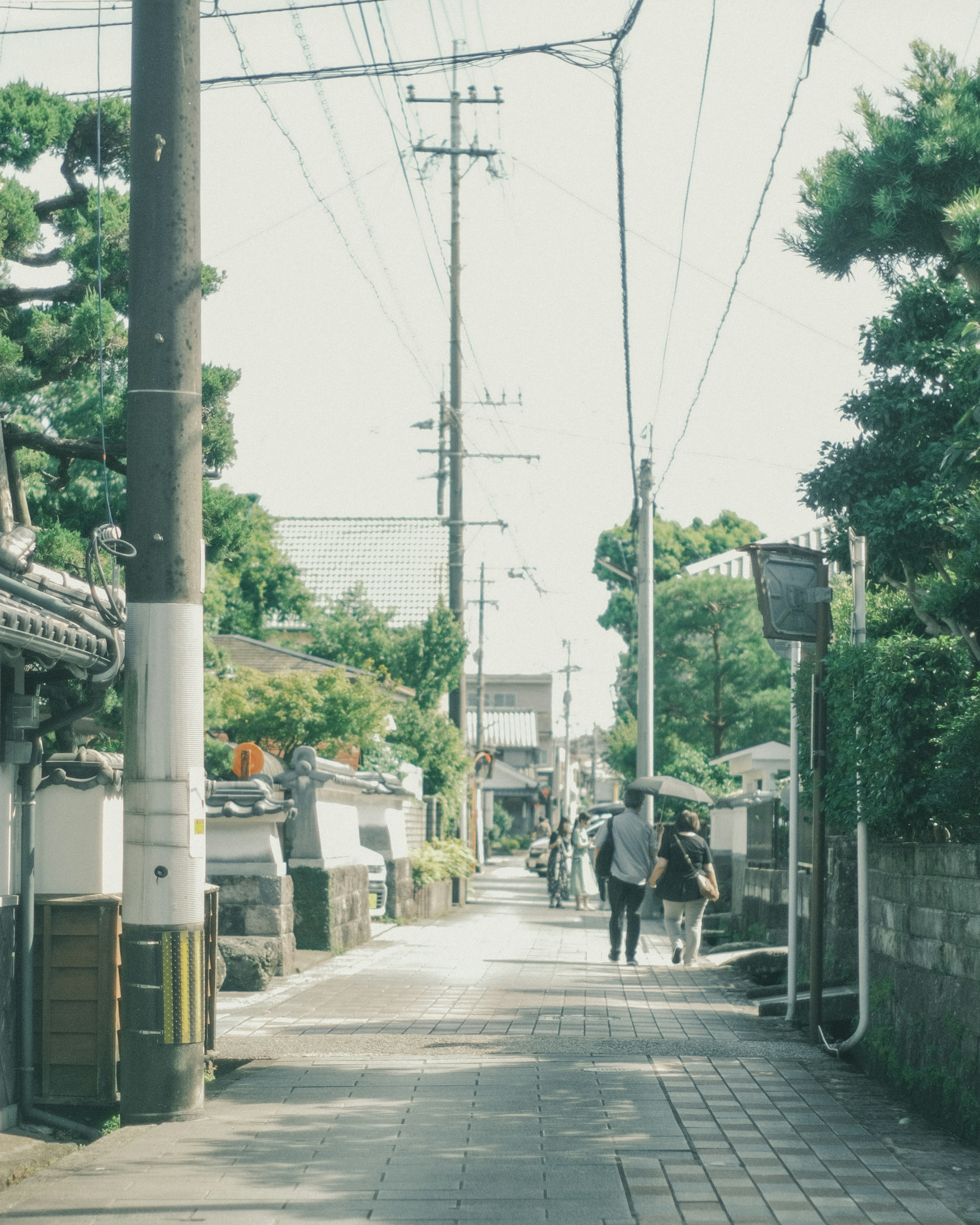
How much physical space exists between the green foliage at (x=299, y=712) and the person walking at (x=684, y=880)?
7.82 m

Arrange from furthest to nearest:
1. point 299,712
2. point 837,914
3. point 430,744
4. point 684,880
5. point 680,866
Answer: point 430,744, point 299,712, point 680,866, point 684,880, point 837,914

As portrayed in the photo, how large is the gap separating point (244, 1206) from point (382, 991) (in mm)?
6890

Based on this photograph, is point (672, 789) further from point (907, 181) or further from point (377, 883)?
point (907, 181)

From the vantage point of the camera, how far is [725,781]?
31.7m

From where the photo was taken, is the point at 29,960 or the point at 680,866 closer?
the point at 29,960

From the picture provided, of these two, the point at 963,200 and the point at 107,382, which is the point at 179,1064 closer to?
the point at 963,200

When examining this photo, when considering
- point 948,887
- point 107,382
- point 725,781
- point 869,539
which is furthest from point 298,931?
point 725,781

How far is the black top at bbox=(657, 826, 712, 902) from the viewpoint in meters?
14.8

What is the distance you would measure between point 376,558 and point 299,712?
21.7m

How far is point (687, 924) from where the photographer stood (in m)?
15.3

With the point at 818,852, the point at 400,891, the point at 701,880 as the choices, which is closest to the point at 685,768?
the point at 400,891

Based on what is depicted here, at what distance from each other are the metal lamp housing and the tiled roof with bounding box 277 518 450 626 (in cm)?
2970

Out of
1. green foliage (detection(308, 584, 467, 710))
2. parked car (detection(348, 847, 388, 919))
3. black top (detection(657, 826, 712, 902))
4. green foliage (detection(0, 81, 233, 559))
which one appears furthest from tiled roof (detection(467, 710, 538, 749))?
green foliage (detection(0, 81, 233, 559))

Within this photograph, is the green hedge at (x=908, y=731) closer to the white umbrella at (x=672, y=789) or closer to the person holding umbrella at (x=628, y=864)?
the person holding umbrella at (x=628, y=864)
